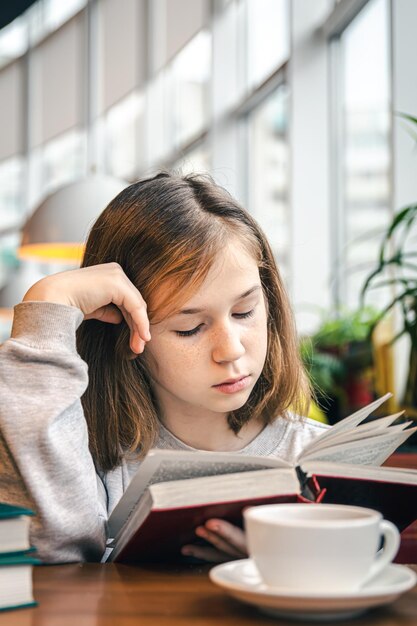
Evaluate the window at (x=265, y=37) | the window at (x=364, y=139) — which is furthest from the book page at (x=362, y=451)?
the window at (x=265, y=37)

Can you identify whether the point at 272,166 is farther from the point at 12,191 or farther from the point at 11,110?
the point at 11,110

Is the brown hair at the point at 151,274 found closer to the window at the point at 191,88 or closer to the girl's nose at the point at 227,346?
the girl's nose at the point at 227,346

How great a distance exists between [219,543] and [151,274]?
529mm

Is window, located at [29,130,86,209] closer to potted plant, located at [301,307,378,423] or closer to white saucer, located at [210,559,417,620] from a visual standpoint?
potted plant, located at [301,307,378,423]

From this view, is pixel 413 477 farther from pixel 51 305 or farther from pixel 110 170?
pixel 110 170

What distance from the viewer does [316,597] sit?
75 centimetres

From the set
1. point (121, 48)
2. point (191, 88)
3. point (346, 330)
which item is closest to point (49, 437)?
point (346, 330)

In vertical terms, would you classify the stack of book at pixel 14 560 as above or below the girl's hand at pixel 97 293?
below

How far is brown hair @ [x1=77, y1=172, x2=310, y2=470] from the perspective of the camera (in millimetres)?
1486

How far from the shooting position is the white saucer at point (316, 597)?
0.76 meters

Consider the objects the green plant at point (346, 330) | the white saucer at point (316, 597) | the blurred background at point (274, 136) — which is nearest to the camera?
the white saucer at point (316, 597)

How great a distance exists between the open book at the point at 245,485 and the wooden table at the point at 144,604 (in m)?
0.06

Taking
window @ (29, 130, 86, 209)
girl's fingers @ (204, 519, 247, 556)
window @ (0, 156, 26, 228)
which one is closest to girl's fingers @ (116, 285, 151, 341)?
girl's fingers @ (204, 519, 247, 556)

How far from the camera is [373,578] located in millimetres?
850
